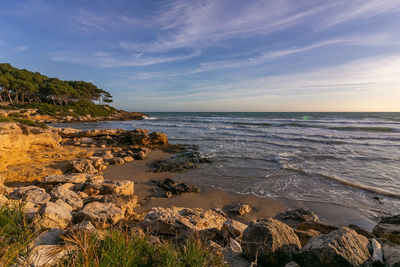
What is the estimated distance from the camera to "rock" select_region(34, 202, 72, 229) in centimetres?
288

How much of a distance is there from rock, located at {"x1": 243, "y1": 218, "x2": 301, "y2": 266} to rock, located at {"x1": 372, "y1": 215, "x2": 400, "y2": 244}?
2.50 m

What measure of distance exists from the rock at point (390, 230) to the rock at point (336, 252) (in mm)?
2004

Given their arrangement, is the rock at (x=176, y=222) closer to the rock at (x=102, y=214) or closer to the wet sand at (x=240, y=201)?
the rock at (x=102, y=214)

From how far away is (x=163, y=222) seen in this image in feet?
11.1

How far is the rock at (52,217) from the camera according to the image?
288 centimetres

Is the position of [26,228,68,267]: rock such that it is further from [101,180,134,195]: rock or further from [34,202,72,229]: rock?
[101,180,134,195]: rock

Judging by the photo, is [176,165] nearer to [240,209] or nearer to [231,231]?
[240,209]

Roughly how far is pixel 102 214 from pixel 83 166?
511 centimetres

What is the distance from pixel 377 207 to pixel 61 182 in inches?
422

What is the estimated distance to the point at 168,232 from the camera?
328 centimetres

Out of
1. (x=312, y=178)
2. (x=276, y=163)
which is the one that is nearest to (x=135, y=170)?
(x=276, y=163)

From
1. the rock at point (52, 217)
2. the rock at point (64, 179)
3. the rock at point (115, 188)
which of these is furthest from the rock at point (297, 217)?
the rock at point (64, 179)

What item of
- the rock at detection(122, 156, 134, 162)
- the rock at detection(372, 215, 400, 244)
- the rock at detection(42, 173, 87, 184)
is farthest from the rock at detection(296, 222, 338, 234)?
the rock at detection(122, 156, 134, 162)

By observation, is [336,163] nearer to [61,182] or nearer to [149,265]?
[149,265]
